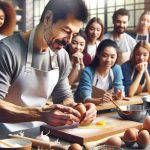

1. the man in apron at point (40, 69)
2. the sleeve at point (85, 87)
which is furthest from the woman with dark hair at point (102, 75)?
the man in apron at point (40, 69)

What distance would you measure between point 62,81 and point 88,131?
0.48 metres

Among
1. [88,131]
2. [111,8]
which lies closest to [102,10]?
[111,8]

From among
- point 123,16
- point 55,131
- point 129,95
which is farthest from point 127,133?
point 123,16

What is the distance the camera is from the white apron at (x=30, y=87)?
1789 millimetres

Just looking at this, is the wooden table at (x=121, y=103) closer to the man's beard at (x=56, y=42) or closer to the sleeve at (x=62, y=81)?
the sleeve at (x=62, y=81)

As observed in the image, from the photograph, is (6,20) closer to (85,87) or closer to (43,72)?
(85,87)

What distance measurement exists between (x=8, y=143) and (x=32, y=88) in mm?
632

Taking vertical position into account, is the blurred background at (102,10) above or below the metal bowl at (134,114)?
above

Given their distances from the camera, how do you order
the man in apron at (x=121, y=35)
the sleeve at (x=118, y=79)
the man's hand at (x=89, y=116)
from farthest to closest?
the man in apron at (x=121, y=35) < the sleeve at (x=118, y=79) < the man's hand at (x=89, y=116)

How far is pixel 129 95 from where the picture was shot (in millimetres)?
3041

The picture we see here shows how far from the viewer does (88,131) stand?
1615 mm

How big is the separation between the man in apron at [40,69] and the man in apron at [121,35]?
1.86 metres

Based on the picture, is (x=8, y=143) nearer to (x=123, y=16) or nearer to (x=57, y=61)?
(x=57, y=61)

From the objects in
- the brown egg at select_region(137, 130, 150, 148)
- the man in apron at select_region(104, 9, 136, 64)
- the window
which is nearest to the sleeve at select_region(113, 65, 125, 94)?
the man in apron at select_region(104, 9, 136, 64)
